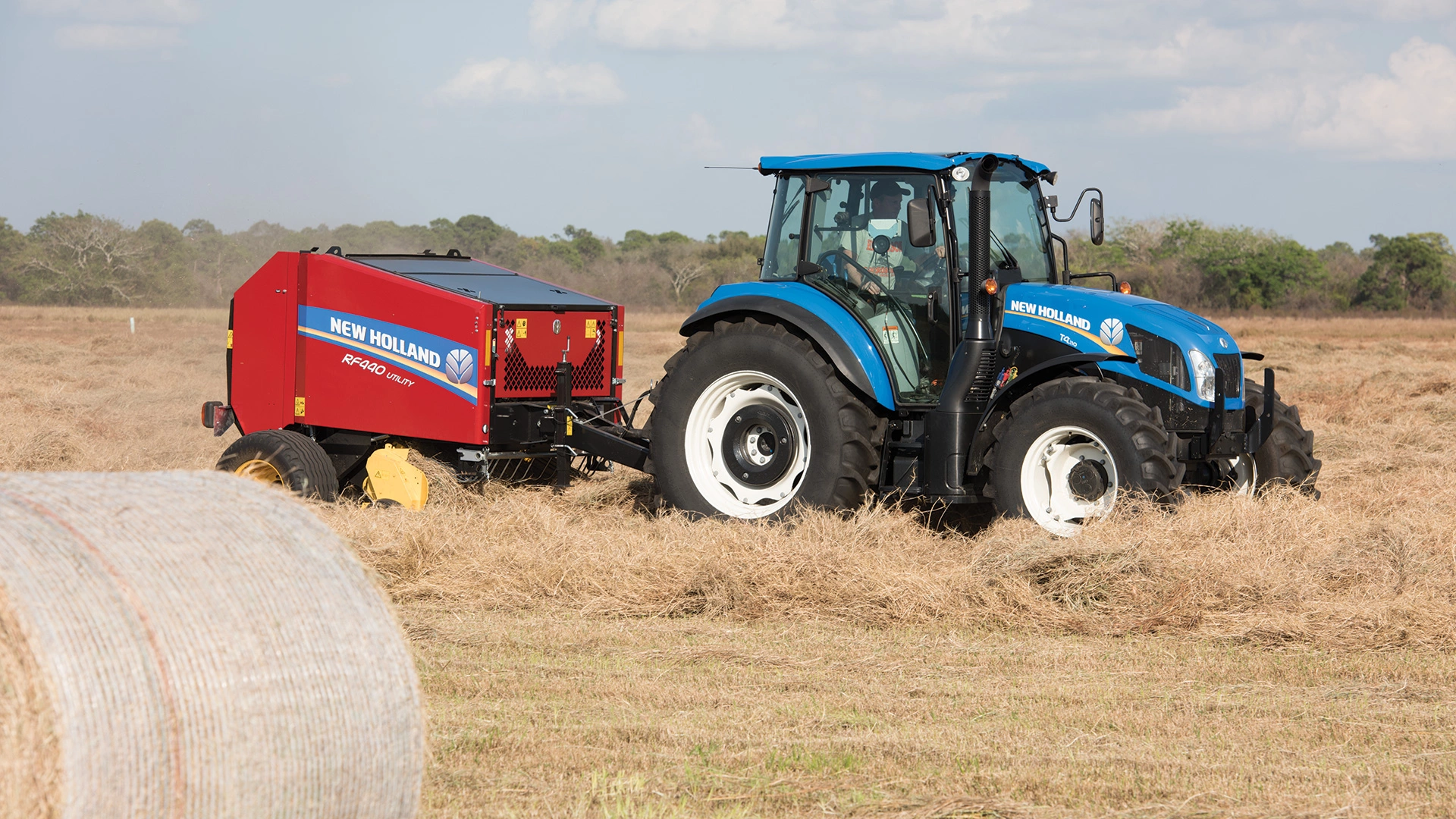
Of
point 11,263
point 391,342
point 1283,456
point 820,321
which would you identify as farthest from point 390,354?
point 11,263

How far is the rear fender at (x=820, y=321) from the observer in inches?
311

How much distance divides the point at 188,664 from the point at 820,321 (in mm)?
5171

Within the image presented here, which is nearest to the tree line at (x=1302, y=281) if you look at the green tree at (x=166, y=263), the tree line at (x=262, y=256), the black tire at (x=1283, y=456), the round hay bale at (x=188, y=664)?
the tree line at (x=262, y=256)

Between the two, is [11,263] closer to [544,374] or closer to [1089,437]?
[544,374]

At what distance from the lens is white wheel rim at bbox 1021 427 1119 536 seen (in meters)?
7.43

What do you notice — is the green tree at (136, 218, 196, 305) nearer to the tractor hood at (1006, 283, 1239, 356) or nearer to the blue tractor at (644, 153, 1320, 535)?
the blue tractor at (644, 153, 1320, 535)

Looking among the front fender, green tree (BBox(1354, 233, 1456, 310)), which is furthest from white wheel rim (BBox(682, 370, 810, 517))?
green tree (BBox(1354, 233, 1456, 310))

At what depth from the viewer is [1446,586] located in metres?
6.60

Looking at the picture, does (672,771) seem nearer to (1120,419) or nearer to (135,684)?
(135,684)

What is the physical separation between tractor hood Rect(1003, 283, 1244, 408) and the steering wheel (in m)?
0.74

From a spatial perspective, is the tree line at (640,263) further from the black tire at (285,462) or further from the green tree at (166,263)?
the black tire at (285,462)

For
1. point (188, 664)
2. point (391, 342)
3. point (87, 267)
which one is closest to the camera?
point (188, 664)

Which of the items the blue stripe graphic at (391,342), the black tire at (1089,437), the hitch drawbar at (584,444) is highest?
the blue stripe graphic at (391,342)

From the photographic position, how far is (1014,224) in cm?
839
